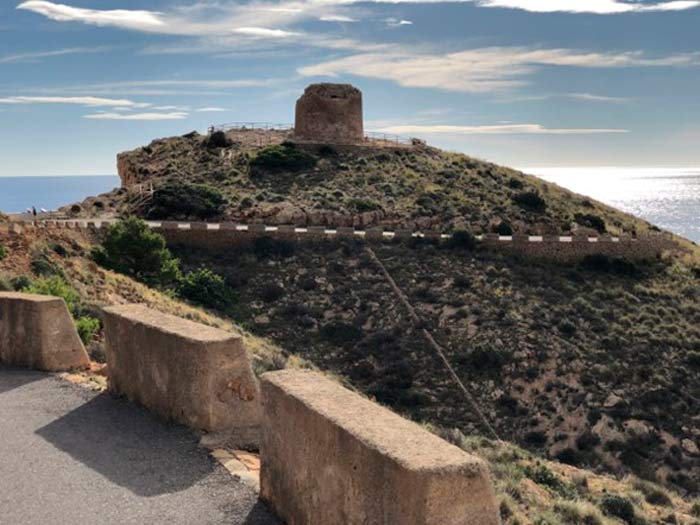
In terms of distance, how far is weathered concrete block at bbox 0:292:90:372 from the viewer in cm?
994

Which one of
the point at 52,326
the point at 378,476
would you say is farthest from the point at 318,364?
the point at 378,476

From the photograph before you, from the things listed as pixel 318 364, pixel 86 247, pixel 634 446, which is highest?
pixel 86 247

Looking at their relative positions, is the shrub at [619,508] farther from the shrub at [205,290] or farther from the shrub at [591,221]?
the shrub at [591,221]

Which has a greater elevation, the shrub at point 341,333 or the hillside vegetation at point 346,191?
the hillside vegetation at point 346,191

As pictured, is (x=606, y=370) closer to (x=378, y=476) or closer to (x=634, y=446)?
(x=634, y=446)

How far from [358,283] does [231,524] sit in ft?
102

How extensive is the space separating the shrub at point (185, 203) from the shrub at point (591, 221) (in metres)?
23.9

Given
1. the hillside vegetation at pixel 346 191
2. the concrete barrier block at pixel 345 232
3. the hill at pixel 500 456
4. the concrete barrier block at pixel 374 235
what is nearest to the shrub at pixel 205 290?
the hill at pixel 500 456

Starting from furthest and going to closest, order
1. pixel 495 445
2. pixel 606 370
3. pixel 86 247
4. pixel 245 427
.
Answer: pixel 86 247
pixel 606 370
pixel 495 445
pixel 245 427

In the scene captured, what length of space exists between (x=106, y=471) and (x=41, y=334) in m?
3.93

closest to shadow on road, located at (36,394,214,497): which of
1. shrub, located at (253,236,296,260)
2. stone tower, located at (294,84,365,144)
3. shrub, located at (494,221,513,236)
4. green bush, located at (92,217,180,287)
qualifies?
green bush, located at (92,217,180,287)

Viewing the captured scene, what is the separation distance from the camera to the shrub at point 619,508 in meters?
12.2

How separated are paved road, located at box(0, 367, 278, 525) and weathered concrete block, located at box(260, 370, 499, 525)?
59 cm

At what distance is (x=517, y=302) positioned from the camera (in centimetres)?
3519
